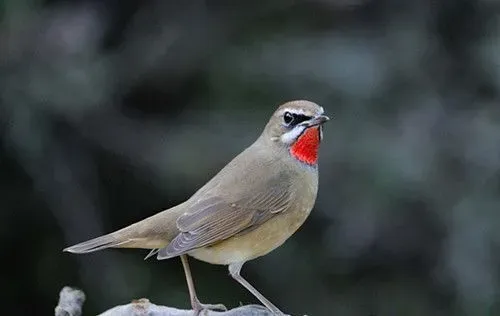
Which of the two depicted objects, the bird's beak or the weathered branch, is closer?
the weathered branch

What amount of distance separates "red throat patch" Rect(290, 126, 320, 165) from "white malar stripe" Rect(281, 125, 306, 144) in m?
0.02

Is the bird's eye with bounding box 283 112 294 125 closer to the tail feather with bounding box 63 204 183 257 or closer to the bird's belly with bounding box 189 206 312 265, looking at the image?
the bird's belly with bounding box 189 206 312 265

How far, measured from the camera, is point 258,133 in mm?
6562

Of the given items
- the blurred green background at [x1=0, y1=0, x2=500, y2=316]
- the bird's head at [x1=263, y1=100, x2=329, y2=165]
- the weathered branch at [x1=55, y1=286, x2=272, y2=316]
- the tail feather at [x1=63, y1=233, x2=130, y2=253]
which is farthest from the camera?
the blurred green background at [x1=0, y1=0, x2=500, y2=316]

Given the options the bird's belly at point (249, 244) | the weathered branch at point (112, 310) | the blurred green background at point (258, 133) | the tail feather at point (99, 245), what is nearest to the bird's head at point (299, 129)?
the bird's belly at point (249, 244)

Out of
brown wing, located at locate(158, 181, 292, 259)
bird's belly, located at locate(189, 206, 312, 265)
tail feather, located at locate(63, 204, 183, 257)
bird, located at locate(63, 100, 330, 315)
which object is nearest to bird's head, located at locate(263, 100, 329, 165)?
bird, located at locate(63, 100, 330, 315)

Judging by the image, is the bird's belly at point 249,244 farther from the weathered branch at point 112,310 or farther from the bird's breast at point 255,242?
the weathered branch at point 112,310

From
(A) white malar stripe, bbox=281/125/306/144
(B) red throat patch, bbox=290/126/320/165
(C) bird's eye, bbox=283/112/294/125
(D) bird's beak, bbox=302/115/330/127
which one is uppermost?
(C) bird's eye, bbox=283/112/294/125

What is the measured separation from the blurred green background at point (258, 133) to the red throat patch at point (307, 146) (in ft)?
4.95

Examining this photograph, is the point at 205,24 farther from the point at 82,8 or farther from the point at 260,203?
the point at 260,203

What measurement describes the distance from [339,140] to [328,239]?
0.49 m

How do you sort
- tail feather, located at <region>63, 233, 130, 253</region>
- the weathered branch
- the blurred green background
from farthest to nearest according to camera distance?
1. the blurred green background
2. tail feather, located at <region>63, 233, 130, 253</region>
3. the weathered branch

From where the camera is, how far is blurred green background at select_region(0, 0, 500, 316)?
6391mm

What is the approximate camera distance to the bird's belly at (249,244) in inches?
184
